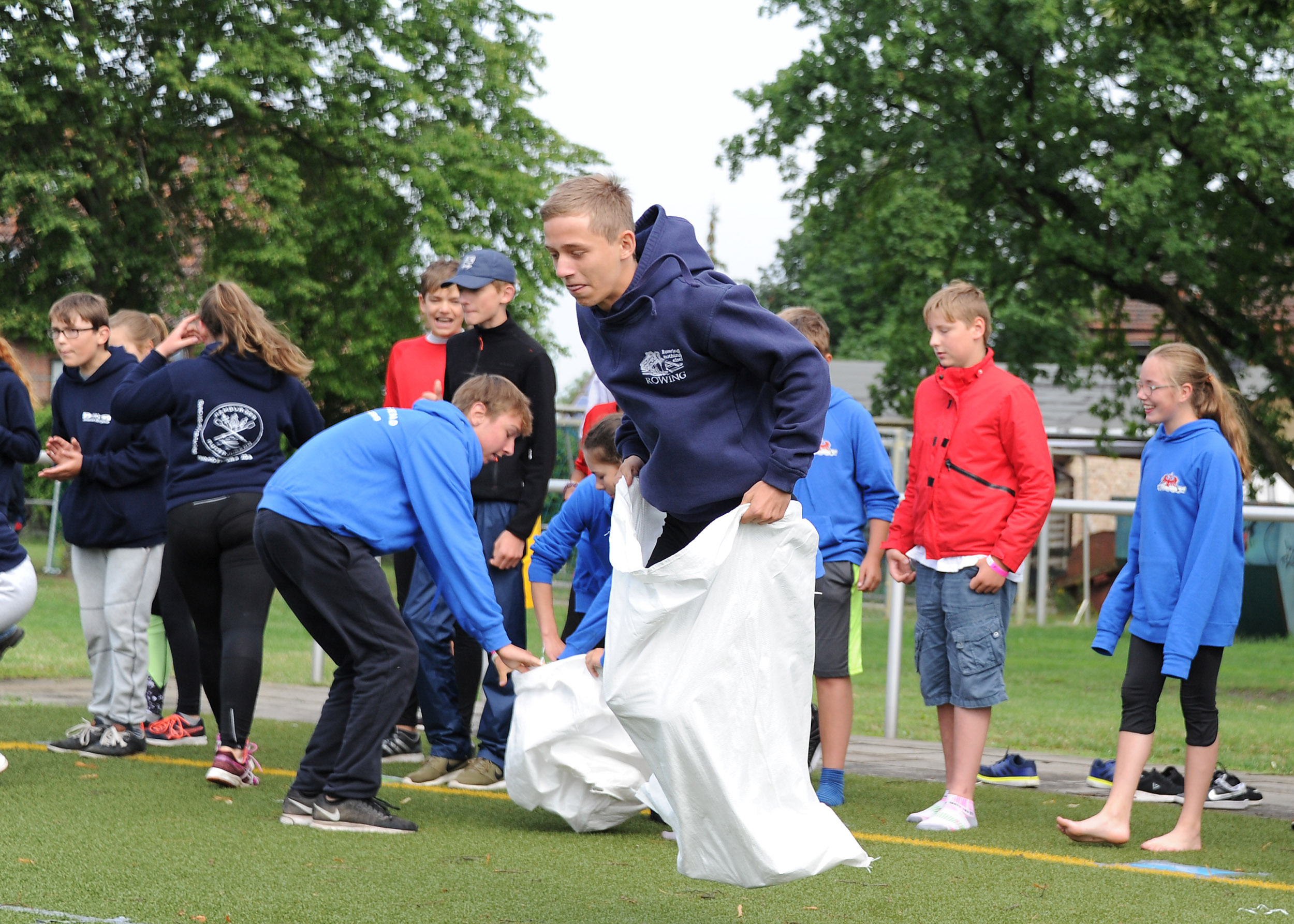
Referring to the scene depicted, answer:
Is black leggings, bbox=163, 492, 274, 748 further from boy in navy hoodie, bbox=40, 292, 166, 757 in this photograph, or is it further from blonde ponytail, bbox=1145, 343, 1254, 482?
blonde ponytail, bbox=1145, 343, 1254, 482

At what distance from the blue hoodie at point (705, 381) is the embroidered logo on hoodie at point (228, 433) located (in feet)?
9.00

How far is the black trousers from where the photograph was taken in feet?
15.9

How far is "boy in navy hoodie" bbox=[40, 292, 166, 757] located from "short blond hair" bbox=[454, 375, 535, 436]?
6.93 ft

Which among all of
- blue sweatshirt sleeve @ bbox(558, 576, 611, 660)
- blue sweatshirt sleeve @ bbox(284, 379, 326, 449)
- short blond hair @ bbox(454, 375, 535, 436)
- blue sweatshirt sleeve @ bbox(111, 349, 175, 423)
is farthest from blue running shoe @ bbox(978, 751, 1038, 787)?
blue sweatshirt sleeve @ bbox(111, 349, 175, 423)

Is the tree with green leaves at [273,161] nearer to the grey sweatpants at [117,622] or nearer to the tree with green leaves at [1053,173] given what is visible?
the tree with green leaves at [1053,173]

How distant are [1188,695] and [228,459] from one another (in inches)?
149

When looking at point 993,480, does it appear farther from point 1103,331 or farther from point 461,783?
point 1103,331

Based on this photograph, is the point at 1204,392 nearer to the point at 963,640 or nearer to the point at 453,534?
the point at 963,640

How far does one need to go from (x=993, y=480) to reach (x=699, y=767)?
100 inches

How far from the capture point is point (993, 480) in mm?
5406

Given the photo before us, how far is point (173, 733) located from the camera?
22.7 ft

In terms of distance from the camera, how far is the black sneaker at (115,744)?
6.34 m

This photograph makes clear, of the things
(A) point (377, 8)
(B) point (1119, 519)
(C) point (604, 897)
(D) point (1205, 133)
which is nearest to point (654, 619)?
(C) point (604, 897)

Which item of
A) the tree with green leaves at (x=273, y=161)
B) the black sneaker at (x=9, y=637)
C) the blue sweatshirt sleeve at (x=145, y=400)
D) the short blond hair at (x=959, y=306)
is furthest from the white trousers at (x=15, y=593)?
the tree with green leaves at (x=273, y=161)
